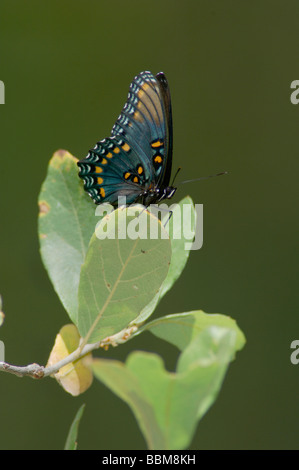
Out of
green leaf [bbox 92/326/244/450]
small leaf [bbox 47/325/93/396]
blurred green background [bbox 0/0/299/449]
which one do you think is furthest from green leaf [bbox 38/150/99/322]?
blurred green background [bbox 0/0/299/449]

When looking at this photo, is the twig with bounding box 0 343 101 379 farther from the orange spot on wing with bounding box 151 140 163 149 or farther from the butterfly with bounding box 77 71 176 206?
the orange spot on wing with bounding box 151 140 163 149

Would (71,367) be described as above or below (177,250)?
below

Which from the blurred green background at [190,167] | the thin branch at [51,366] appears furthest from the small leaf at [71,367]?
the blurred green background at [190,167]

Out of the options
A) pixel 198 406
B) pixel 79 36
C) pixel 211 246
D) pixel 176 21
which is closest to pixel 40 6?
pixel 79 36

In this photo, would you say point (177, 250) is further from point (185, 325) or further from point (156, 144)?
point (156, 144)

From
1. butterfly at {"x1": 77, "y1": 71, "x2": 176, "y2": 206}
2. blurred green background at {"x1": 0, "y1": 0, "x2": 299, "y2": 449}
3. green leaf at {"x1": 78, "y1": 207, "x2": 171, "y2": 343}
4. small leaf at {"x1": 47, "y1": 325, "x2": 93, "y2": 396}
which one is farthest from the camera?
A: blurred green background at {"x1": 0, "y1": 0, "x2": 299, "y2": 449}

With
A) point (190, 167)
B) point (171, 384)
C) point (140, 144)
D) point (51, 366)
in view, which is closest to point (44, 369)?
point (51, 366)
